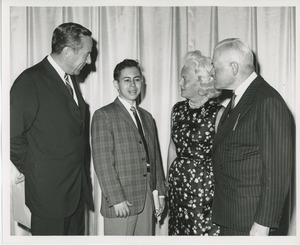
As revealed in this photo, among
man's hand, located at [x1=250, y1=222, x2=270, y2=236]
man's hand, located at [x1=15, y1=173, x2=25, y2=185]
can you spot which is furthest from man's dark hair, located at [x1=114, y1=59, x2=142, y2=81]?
man's hand, located at [x1=250, y1=222, x2=270, y2=236]

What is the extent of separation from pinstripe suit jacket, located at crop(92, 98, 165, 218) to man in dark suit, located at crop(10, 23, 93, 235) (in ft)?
0.25

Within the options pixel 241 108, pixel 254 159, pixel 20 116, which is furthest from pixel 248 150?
pixel 20 116

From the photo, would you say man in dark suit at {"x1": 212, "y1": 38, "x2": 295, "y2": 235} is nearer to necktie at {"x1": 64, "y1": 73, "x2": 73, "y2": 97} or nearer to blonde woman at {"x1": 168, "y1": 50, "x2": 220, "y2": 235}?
blonde woman at {"x1": 168, "y1": 50, "x2": 220, "y2": 235}

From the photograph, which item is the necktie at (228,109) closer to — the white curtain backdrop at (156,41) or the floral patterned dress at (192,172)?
the floral patterned dress at (192,172)

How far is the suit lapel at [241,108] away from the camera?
1.35 metres

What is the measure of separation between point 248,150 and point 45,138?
80 cm

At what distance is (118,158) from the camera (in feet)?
5.21

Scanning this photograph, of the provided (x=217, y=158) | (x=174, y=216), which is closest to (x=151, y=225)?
(x=174, y=216)

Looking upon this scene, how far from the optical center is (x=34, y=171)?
151 centimetres

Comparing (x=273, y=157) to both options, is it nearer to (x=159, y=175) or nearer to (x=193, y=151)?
(x=193, y=151)

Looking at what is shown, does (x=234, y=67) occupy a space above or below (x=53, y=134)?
above

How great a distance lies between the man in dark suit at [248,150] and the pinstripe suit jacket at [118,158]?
0.33 m

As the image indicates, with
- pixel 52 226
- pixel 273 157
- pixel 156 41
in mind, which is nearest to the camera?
pixel 273 157

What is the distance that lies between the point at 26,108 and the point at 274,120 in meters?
0.95
